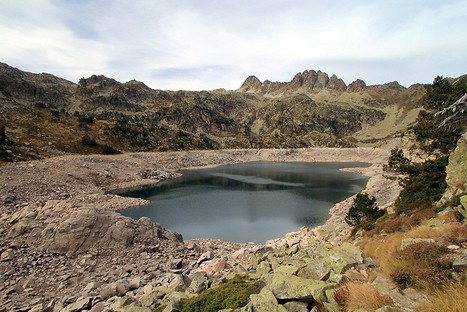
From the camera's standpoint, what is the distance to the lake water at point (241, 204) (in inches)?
1328

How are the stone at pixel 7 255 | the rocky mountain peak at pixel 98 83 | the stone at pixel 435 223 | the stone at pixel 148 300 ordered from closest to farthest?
1. the stone at pixel 435 223
2. the stone at pixel 148 300
3. the stone at pixel 7 255
4. the rocky mountain peak at pixel 98 83

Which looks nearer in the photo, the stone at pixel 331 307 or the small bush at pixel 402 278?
the stone at pixel 331 307

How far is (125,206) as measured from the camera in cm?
4156

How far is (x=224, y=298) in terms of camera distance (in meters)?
10.3

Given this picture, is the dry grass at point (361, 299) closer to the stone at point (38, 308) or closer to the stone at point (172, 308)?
the stone at point (172, 308)

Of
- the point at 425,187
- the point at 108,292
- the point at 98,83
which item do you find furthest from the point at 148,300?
the point at 98,83

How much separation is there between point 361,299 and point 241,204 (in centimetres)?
4056

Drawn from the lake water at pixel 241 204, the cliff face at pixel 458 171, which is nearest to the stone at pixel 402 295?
the cliff face at pixel 458 171

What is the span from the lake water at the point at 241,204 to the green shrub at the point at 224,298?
62.0 feet

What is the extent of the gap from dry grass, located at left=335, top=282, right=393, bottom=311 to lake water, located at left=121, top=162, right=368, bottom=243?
2357cm

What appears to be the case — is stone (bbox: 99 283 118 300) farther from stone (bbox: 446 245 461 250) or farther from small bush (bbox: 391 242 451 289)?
stone (bbox: 446 245 461 250)

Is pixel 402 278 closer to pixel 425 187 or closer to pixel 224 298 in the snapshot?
pixel 224 298

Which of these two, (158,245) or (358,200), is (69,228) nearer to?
(158,245)

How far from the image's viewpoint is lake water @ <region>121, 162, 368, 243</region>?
111 feet
